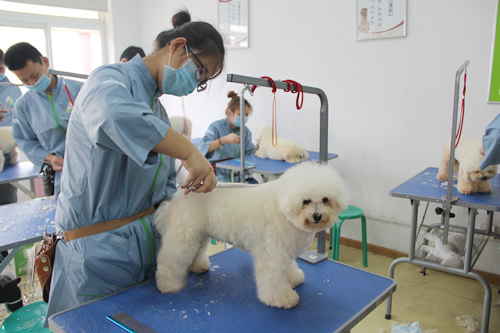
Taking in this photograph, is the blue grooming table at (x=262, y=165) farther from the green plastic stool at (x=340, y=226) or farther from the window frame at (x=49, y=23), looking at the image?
the window frame at (x=49, y=23)

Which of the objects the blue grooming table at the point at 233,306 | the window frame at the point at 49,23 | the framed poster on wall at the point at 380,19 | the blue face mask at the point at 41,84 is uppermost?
the window frame at the point at 49,23

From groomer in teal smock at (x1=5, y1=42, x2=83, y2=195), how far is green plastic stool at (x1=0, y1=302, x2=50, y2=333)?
2.63 ft

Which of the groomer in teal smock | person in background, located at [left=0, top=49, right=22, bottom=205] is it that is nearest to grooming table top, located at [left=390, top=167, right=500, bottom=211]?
the groomer in teal smock

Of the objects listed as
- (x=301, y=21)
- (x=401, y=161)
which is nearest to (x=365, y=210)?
(x=401, y=161)

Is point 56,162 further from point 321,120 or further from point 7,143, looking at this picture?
point 321,120

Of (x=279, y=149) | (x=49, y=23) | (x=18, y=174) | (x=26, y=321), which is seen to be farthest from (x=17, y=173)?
(x=49, y=23)

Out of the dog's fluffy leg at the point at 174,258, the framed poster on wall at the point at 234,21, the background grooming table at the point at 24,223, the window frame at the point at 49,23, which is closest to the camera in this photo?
the dog's fluffy leg at the point at 174,258

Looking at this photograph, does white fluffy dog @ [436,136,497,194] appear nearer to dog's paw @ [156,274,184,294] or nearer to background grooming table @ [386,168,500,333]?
background grooming table @ [386,168,500,333]

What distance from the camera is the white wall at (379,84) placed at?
2.82m

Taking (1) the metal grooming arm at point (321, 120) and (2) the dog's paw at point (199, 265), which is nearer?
(1) the metal grooming arm at point (321, 120)

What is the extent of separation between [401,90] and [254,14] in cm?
178

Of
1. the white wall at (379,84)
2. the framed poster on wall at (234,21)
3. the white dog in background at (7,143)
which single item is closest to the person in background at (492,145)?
the white wall at (379,84)

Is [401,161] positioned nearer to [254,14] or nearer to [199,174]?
[254,14]

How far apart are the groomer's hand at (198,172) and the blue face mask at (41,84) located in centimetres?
187
